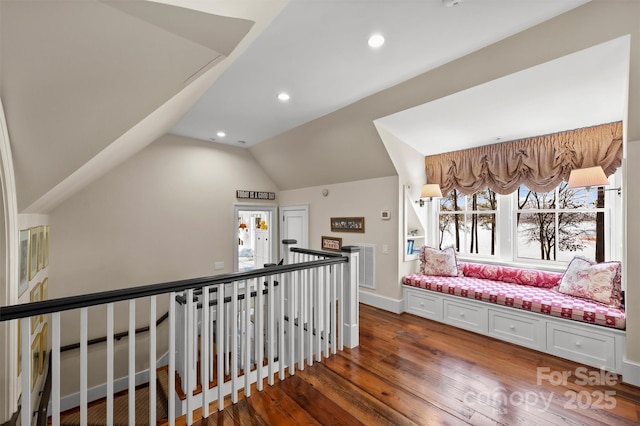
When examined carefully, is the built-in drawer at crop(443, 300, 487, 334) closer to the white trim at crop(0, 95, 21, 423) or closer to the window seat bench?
the window seat bench

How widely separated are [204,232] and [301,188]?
2056 mm

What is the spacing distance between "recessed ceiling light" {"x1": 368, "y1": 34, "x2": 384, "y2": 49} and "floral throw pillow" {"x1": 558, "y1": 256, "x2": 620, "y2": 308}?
3.21m

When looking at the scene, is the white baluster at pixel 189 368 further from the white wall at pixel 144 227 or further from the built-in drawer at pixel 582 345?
the built-in drawer at pixel 582 345

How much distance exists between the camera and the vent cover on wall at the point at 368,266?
14.3ft

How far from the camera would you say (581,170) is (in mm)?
2896

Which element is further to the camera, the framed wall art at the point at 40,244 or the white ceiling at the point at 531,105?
the framed wall art at the point at 40,244

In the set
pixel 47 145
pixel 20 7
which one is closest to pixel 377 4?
pixel 20 7

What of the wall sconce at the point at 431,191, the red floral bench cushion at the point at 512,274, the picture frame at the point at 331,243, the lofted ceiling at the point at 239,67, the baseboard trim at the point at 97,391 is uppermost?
the lofted ceiling at the point at 239,67

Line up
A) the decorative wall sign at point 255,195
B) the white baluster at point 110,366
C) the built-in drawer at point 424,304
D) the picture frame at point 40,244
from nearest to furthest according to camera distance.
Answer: the white baluster at point 110,366 → the picture frame at point 40,244 → the built-in drawer at point 424,304 → the decorative wall sign at point 255,195

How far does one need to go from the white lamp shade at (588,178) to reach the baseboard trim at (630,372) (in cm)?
164

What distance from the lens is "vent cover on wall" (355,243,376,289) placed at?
4.37m

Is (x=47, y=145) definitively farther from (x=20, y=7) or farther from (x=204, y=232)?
(x=204, y=232)

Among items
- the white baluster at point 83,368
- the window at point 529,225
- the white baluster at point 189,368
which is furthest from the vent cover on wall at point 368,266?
the white baluster at point 83,368

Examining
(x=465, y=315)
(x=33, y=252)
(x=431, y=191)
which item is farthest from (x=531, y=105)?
(x=33, y=252)
